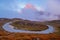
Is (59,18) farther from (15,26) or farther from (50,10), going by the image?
(15,26)

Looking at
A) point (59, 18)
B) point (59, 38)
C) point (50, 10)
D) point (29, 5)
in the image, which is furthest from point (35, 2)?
point (59, 38)

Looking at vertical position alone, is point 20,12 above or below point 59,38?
above

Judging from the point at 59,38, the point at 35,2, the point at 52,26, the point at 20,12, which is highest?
the point at 35,2

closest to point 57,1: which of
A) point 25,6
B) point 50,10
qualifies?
point 50,10

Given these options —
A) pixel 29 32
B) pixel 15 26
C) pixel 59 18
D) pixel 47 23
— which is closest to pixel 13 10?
pixel 15 26

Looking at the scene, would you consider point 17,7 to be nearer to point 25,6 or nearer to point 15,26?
point 25,6

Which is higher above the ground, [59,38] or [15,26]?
[15,26]

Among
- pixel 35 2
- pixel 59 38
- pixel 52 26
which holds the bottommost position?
pixel 59 38
